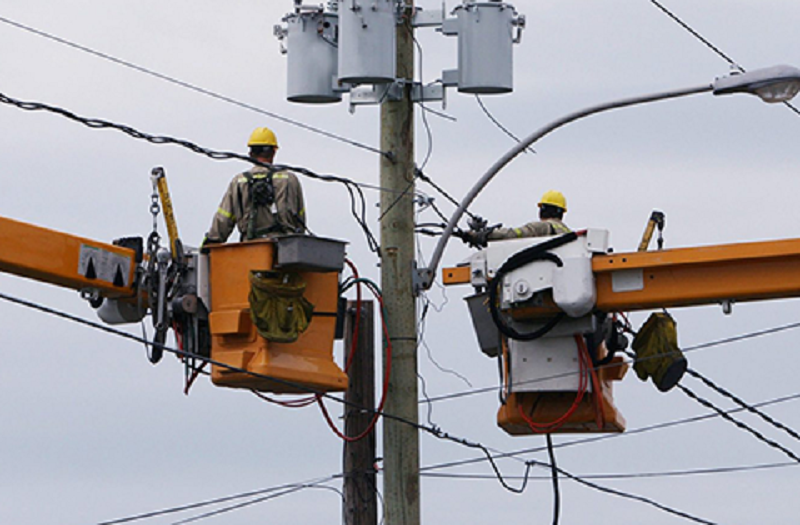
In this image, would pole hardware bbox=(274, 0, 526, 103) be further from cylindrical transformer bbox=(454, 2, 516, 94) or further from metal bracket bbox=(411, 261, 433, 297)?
metal bracket bbox=(411, 261, 433, 297)

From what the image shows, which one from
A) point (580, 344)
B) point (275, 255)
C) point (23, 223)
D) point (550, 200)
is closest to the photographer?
point (23, 223)

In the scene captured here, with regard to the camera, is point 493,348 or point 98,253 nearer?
point 98,253

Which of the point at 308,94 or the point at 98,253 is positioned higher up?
the point at 308,94

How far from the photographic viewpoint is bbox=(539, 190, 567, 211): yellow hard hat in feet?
60.7

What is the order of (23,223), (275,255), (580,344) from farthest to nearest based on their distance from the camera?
(580,344), (275,255), (23,223)

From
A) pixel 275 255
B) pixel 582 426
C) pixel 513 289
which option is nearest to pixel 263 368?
pixel 275 255

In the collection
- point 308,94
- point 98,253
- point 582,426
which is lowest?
point 582,426

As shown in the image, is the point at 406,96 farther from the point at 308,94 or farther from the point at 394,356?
the point at 394,356

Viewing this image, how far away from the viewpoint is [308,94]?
57.1 feet

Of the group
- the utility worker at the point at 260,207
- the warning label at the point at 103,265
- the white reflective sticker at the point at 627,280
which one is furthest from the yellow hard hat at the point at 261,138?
the white reflective sticker at the point at 627,280

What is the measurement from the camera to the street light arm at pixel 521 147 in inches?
624

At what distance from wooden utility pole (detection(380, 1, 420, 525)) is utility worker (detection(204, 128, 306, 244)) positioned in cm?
102

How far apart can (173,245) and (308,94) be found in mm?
1958

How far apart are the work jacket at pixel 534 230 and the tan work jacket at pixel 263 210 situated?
1854mm
